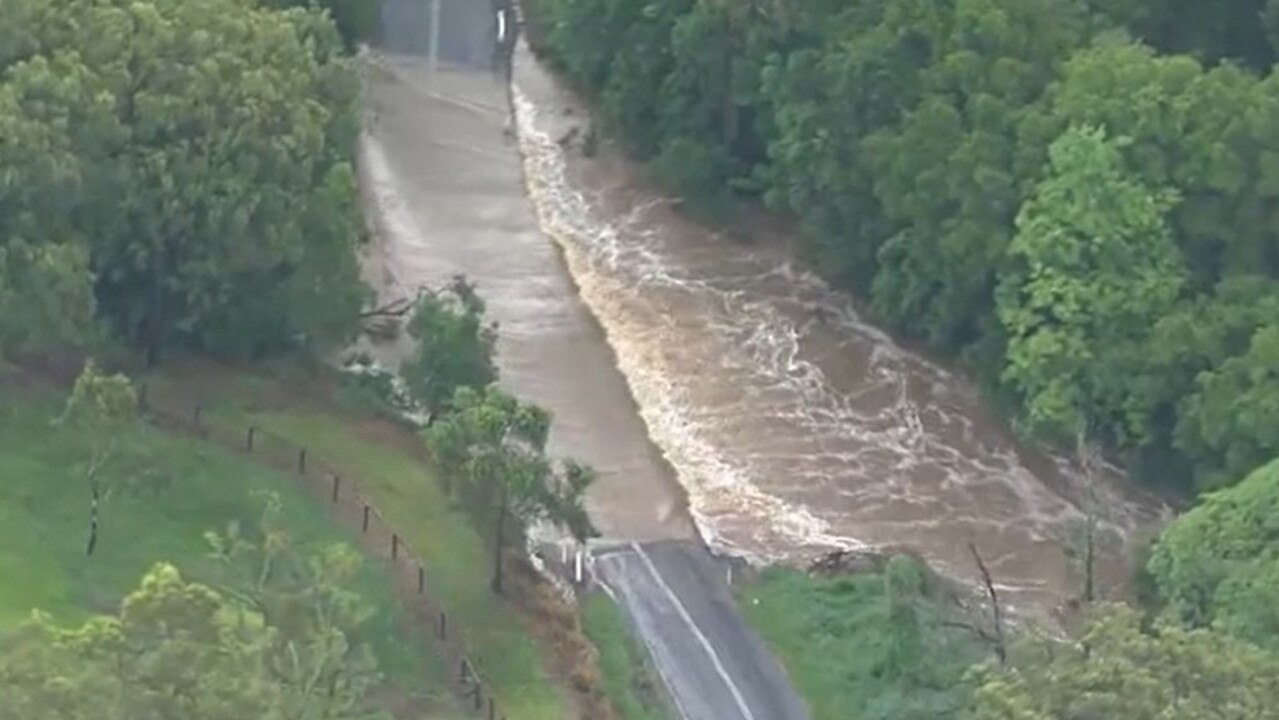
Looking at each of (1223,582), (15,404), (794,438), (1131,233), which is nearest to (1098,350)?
(1131,233)

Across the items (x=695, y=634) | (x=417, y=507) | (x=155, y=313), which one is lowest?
(x=695, y=634)

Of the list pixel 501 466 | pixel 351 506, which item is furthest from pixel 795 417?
pixel 501 466

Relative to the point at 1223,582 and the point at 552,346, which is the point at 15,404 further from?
the point at 1223,582

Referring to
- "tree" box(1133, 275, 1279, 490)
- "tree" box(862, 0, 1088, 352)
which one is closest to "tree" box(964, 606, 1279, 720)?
"tree" box(1133, 275, 1279, 490)

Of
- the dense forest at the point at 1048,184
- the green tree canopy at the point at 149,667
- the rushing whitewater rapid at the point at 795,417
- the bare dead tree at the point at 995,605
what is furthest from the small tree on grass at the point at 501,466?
the green tree canopy at the point at 149,667

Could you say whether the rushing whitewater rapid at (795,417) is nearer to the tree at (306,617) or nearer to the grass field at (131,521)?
the grass field at (131,521)

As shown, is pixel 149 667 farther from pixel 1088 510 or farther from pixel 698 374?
pixel 698 374
